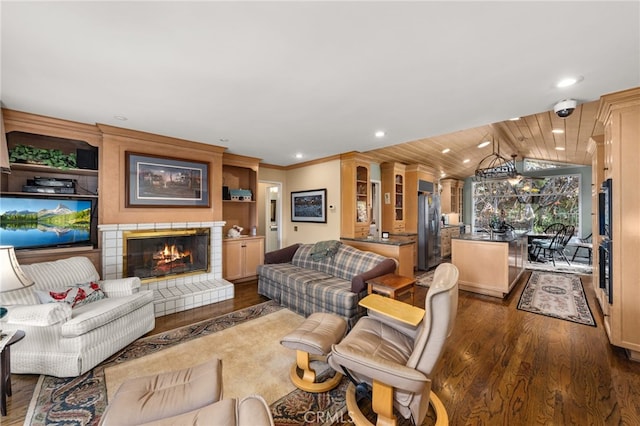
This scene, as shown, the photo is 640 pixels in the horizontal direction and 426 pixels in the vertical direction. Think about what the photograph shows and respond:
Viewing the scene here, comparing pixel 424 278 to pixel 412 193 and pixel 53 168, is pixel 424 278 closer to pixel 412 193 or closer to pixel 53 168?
pixel 412 193

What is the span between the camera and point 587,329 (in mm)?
2871

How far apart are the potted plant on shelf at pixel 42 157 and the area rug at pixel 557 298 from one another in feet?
20.8

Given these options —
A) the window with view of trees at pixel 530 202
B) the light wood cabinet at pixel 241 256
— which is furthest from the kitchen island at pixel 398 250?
the window with view of trees at pixel 530 202

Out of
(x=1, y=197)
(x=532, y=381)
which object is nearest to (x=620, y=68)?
(x=532, y=381)

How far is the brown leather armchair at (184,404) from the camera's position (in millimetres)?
1094

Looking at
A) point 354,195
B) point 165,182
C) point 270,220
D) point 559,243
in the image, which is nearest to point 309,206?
point 354,195

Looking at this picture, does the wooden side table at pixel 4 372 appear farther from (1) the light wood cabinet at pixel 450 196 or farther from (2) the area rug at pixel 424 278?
(1) the light wood cabinet at pixel 450 196

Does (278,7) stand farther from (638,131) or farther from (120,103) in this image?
(638,131)

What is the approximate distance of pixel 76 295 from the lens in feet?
7.89

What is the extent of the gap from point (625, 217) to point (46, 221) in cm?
607

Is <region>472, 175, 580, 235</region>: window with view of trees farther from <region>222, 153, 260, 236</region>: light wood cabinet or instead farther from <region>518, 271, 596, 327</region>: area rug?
<region>222, 153, 260, 236</region>: light wood cabinet

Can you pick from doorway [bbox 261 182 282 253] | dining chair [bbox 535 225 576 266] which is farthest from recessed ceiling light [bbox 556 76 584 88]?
dining chair [bbox 535 225 576 266]

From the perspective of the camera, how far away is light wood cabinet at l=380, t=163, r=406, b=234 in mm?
5766

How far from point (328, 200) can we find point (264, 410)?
423cm
